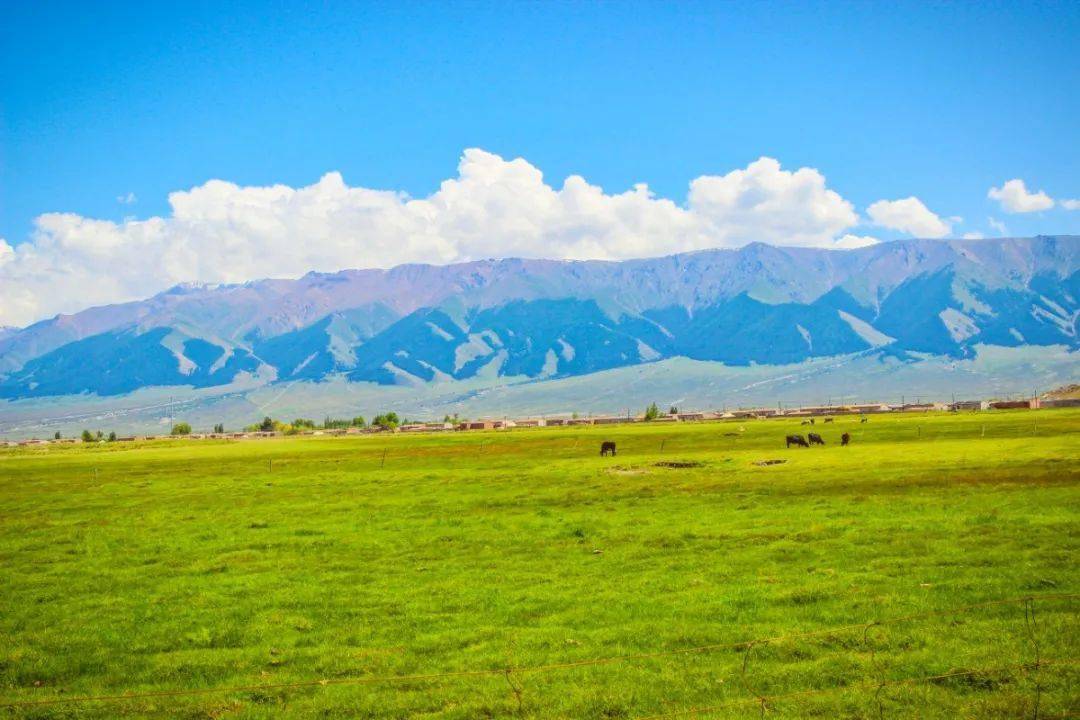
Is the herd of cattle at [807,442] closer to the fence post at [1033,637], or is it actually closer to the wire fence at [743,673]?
the fence post at [1033,637]

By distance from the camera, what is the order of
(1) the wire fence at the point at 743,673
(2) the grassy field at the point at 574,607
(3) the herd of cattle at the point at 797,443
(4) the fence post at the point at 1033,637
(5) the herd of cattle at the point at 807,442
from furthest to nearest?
(3) the herd of cattle at the point at 797,443 < (5) the herd of cattle at the point at 807,442 < (2) the grassy field at the point at 574,607 < (1) the wire fence at the point at 743,673 < (4) the fence post at the point at 1033,637

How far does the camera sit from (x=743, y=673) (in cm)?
1465

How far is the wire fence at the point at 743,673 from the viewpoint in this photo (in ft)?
44.7

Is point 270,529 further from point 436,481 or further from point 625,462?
point 625,462

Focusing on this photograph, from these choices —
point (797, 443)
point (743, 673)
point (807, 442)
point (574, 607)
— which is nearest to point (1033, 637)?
point (743, 673)

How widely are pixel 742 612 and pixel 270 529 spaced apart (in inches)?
902

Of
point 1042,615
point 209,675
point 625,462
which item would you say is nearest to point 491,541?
point 209,675

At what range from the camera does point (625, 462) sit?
210 feet

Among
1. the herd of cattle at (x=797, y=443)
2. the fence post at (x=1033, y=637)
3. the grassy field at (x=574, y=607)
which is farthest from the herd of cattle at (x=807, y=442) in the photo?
the fence post at (x=1033, y=637)

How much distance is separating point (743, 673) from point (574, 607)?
18.8 feet

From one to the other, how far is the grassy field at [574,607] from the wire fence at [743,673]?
0.06 meters

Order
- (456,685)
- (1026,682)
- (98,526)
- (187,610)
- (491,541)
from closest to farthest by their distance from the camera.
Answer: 1. (1026,682)
2. (456,685)
3. (187,610)
4. (491,541)
5. (98,526)

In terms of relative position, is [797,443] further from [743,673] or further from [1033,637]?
[743,673]

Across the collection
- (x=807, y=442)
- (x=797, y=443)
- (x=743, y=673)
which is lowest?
(x=797, y=443)
